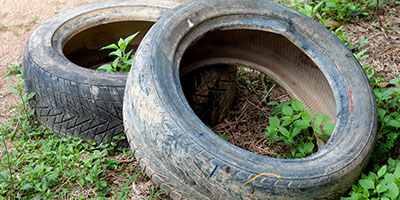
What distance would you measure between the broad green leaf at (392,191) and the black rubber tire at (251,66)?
0.63ft

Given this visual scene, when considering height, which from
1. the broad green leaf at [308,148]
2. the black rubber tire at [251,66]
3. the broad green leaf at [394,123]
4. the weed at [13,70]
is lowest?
the weed at [13,70]

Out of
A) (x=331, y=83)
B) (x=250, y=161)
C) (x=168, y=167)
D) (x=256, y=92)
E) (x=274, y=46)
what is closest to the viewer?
(x=250, y=161)

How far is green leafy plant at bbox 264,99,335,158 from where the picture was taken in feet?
8.54

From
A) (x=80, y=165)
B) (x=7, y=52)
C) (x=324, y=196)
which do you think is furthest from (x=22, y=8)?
(x=324, y=196)

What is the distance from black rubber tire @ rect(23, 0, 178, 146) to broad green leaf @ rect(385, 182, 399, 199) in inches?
74.5

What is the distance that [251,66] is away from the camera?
10.7 feet

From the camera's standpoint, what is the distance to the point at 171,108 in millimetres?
2211

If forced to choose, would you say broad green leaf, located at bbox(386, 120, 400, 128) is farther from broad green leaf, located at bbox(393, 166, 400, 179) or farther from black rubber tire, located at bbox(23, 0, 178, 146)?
A: black rubber tire, located at bbox(23, 0, 178, 146)

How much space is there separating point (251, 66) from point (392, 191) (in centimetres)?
154

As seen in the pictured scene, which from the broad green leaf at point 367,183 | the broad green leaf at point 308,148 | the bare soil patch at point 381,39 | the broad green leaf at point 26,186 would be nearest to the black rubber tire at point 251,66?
the broad green leaf at point 367,183

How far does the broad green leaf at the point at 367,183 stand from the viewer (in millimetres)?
2184

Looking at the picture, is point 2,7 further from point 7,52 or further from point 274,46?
point 274,46

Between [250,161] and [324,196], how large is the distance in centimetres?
47

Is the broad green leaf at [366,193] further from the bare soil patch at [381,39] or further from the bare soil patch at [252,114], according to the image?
the bare soil patch at [381,39]
